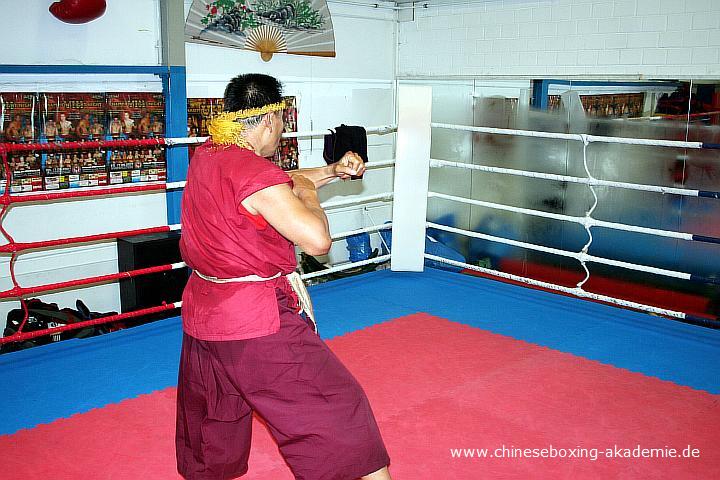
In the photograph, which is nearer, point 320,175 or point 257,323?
point 257,323

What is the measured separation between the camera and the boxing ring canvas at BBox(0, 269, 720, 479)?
2.72m

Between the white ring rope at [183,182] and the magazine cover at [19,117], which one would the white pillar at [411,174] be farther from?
the magazine cover at [19,117]

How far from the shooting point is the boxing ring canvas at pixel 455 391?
8.94 ft

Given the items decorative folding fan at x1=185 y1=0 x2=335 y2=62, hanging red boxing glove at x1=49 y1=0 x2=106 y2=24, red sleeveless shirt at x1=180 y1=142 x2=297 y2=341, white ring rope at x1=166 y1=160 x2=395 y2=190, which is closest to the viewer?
red sleeveless shirt at x1=180 y1=142 x2=297 y2=341

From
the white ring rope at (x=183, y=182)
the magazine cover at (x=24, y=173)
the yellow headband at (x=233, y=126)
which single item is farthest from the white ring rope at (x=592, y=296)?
the yellow headband at (x=233, y=126)

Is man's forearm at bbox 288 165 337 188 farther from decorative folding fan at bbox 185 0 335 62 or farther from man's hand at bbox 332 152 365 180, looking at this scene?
decorative folding fan at bbox 185 0 335 62

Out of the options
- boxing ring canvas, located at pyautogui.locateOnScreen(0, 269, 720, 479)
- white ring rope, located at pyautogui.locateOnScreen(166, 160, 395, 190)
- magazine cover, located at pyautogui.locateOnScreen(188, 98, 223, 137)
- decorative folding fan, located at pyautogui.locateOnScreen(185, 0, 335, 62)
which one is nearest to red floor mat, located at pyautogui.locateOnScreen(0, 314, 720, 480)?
boxing ring canvas, located at pyautogui.locateOnScreen(0, 269, 720, 479)

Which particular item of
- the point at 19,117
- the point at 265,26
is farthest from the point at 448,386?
the point at 265,26

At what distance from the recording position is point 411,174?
5059mm

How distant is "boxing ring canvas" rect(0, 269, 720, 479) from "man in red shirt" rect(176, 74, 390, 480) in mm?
720

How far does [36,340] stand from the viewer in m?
4.22

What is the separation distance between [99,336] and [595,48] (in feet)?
12.7

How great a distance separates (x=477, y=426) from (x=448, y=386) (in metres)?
0.40

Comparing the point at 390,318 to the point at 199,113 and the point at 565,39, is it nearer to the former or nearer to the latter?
the point at 199,113
